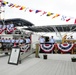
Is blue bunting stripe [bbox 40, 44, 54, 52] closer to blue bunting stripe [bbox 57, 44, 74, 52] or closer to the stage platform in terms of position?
blue bunting stripe [bbox 57, 44, 74, 52]

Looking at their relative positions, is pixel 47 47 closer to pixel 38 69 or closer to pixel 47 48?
pixel 47 48

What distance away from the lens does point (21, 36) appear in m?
22.2

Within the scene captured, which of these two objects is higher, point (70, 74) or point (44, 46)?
point (44, 46)

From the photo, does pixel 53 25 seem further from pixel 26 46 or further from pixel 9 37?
pixel 26 46

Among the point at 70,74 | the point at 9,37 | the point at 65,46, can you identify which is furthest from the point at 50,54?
the point at 9,37

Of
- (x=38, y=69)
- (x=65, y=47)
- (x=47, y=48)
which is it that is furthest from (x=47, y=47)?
(x=38, y=69)

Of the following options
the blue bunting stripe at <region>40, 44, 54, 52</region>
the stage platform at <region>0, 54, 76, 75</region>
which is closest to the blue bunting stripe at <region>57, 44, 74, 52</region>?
the blue bunting stripe at <region>40, 44, 54, 52</region>

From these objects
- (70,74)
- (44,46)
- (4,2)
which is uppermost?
(4,2)

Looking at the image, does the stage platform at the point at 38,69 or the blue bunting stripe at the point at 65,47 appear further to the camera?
the blue bunting stripe at the point at 65,47

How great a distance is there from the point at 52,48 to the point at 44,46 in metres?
0.76

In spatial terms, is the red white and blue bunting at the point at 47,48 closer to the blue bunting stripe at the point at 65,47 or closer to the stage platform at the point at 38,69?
the blue bunting stripe at the point at 65,47

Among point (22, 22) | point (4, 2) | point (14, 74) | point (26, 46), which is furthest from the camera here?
point (22, 22)

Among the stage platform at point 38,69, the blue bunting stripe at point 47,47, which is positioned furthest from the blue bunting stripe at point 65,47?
the stage platform at point 38,69

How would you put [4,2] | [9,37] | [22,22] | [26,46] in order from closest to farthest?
1. [26,46]
2. [4,2]
3. [9,37]
4. [22,22]
